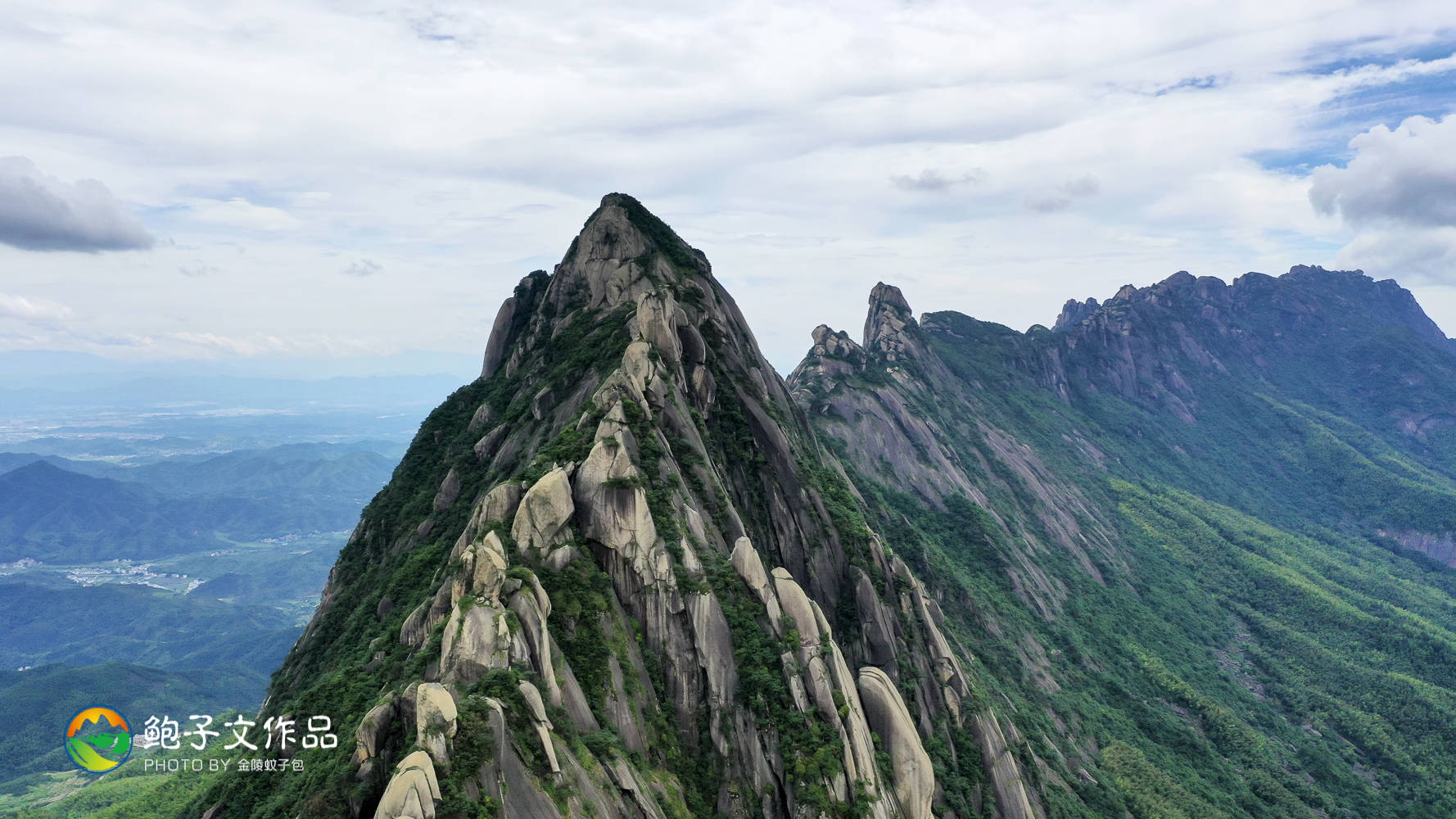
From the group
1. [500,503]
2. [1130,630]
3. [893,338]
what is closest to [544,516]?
[500,503]

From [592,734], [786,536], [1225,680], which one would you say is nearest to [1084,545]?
[1225,680]

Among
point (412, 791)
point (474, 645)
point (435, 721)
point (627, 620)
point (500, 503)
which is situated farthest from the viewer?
point (500, 503)

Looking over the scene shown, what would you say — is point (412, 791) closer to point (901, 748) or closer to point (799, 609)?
point (799, 609)

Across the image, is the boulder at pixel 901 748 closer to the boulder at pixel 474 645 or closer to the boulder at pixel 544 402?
the boulder at pixel 474 645

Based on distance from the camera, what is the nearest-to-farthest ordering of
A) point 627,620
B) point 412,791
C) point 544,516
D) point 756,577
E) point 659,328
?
point 412,791 < point 544,516 < point 627,620 < point 756,577 < point 659,328

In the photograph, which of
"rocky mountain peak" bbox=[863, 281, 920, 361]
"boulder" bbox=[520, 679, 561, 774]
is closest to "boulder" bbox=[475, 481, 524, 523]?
"boulder" bbox=[520, 679, 561, 774]

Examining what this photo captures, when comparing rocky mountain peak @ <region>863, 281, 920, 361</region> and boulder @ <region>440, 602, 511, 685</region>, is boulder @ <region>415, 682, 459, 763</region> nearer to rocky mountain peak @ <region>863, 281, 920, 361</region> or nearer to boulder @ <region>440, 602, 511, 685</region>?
boulder @ <region>440, 602, 511, 685</region>

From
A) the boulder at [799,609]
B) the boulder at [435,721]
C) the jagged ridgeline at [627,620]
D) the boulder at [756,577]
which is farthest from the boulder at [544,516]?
the boulder at [799,609]

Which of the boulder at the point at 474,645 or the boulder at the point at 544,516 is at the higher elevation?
the boulder at the point at 544,516

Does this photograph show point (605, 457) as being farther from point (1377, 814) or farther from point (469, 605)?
point (1377, 814)

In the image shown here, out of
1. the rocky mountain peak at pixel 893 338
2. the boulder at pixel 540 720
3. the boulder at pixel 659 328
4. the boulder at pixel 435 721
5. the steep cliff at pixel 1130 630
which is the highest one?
the rocky mountain peak at pixel 893 338
